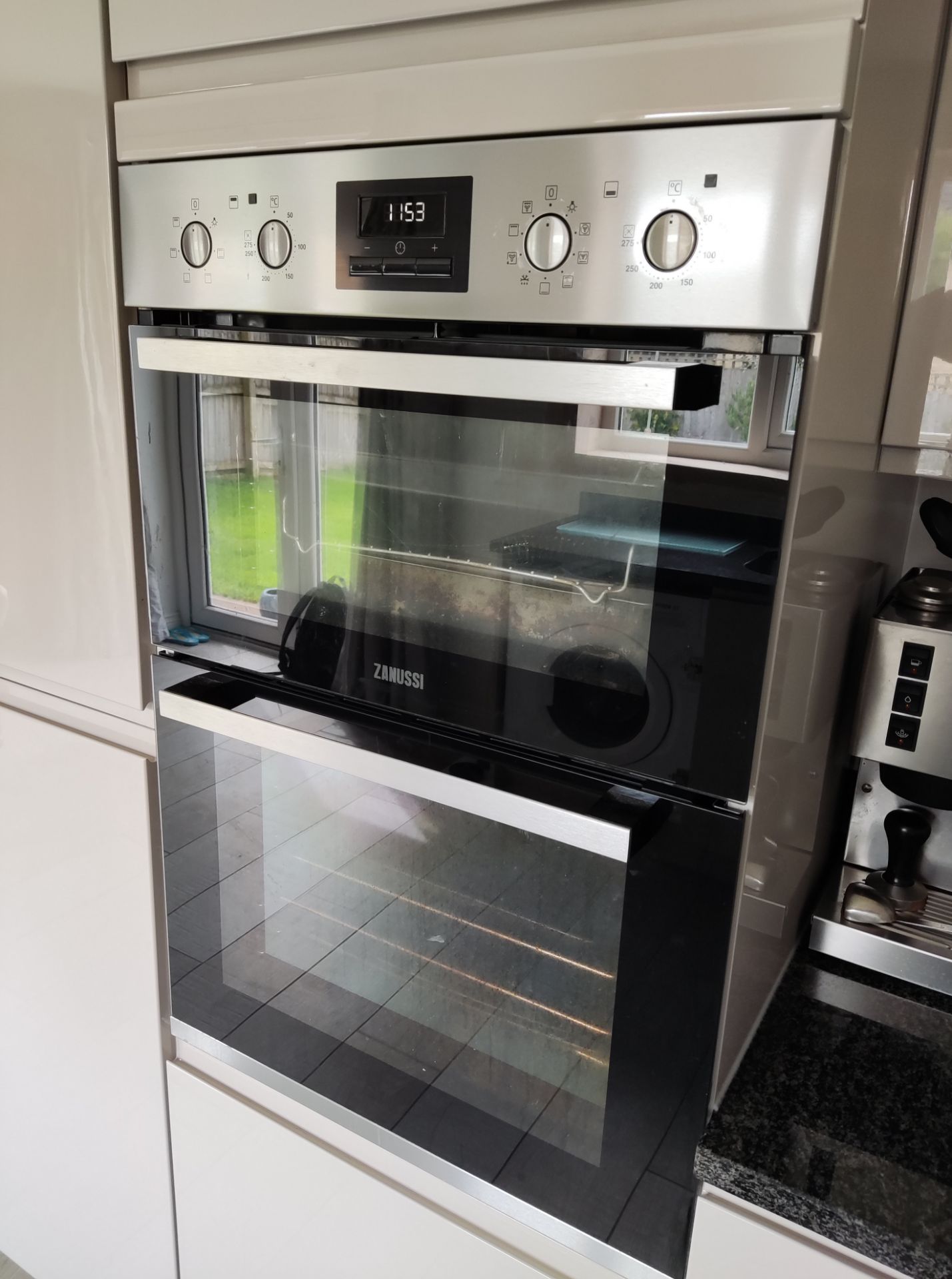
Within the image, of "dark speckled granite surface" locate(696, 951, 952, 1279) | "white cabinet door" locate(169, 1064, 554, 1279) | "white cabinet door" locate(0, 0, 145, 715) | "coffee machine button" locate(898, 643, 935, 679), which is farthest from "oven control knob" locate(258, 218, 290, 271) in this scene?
"white cabinet door" locate(169, 1064, 554, 1279)

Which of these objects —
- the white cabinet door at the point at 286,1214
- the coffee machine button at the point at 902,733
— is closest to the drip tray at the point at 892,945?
the coffee machine button at the point at 902,733

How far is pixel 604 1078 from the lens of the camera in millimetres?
846

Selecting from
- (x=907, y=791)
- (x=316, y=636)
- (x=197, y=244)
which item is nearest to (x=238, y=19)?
(x=197, y=244)

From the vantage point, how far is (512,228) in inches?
28.6

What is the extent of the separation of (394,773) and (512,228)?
48 cm

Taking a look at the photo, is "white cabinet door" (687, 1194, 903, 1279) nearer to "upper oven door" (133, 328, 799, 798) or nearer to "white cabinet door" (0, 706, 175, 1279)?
"upper oven door" (133, 328, 799, 798)

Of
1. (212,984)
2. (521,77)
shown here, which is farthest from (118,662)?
(521,77)

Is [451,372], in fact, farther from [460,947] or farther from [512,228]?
[460,947]

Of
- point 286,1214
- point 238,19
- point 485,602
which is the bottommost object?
point 286,1214

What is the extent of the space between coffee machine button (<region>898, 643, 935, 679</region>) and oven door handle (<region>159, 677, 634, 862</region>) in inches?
15.0

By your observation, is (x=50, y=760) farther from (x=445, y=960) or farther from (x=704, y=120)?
(x=704, y=120)

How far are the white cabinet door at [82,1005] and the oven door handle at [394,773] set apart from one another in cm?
16

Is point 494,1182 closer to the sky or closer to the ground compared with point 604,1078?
closer to the ground

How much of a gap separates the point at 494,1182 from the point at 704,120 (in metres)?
0.94
